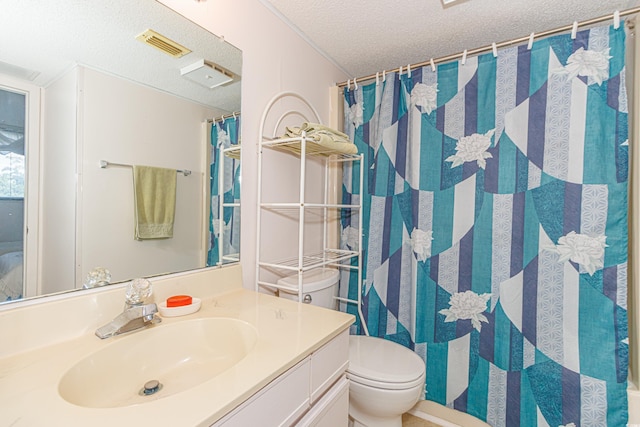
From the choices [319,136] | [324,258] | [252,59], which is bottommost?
[324,258]

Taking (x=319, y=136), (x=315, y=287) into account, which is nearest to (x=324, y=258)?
(x=315, y=287)

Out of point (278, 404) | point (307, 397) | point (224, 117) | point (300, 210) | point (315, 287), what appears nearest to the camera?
point (278, 404)

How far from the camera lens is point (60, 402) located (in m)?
0.52

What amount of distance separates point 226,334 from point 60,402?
433 mm

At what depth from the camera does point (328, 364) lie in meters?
0.88

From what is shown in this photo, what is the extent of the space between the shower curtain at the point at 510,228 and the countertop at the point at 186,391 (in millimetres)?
903

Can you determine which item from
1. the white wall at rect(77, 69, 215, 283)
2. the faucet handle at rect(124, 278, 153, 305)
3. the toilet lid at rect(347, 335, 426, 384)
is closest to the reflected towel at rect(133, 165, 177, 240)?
the white wall at rect(77, 69, 215, 283)

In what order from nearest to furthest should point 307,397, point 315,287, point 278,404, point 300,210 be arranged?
point 278,404 → point 307,397 → point 300,210 → point 315,287

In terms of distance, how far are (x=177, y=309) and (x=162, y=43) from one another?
0.93m

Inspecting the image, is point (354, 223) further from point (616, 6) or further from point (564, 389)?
point (616, 6)

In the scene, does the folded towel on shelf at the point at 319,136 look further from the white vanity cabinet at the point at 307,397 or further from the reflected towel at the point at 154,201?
Answer: the white vanity cabinet at the point at 307,397

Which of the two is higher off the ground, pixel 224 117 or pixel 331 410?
pixel 224 117

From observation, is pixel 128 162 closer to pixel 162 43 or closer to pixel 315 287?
pixel 162 43

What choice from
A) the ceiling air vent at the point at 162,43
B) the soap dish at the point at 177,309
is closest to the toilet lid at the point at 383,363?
the soap dish at the point at 177,309
